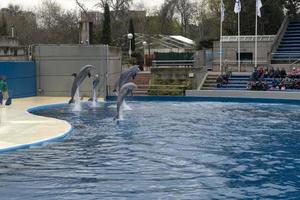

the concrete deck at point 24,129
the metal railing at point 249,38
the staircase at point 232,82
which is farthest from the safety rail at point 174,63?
the concrete deck at point 24,129

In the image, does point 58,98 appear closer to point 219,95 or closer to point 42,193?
point 219,95

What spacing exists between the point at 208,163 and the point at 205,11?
202ft

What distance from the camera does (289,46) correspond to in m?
42.0

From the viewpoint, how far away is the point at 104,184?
10.4 m

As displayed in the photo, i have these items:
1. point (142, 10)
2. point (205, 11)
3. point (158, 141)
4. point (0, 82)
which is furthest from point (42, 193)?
point (142, 10)

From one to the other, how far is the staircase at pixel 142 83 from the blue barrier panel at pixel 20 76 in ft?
19.6

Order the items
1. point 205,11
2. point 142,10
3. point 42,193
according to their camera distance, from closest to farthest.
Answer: point 42,193 < point 205,11 < point 142,10

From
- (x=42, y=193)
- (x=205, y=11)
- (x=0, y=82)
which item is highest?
(x=205, y=11)

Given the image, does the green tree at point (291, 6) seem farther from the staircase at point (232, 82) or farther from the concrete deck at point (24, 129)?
the concrete deck at point (24, 129)

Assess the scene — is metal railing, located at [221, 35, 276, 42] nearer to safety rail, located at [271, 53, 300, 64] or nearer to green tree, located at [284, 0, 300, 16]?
safety rail, located at [271, 53, 300, 64]

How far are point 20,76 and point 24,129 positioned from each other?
Result: 13462 mm

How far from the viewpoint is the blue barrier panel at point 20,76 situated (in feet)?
94.7

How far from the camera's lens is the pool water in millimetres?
9961

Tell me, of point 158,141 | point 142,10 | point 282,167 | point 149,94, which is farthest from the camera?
point 142,10
